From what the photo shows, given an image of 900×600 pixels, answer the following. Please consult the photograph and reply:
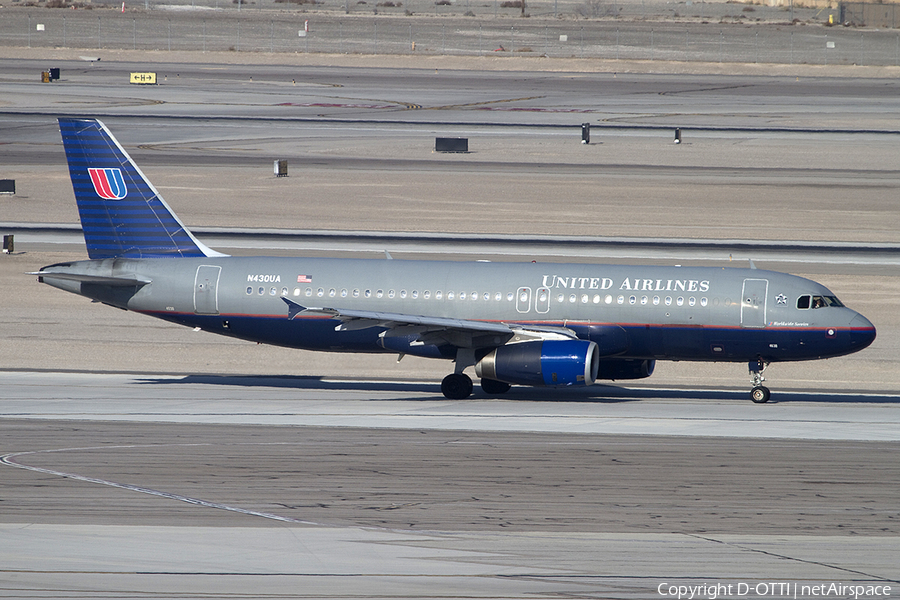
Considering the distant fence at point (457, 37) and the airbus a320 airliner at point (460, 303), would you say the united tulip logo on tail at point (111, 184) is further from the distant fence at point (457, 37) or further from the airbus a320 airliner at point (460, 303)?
the distant fence at point (457, 37)

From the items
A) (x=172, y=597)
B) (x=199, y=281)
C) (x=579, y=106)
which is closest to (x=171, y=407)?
(x=199, y=281)

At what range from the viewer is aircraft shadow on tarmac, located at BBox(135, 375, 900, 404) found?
1431 inches

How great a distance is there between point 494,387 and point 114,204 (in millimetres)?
14015

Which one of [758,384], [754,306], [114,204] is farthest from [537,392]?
[114,204]

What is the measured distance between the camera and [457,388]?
118 ft

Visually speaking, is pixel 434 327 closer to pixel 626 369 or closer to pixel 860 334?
pixel 626 369

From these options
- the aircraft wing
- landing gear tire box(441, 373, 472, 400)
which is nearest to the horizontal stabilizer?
the aircraft wing

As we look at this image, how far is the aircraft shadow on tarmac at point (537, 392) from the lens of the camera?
36.3 m

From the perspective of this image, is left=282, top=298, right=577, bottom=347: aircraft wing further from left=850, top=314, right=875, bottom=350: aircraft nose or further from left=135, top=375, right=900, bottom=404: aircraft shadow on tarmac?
left=850, top=314, right=875, bottom=350: aircraft nose

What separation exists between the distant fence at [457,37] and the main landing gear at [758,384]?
122 m

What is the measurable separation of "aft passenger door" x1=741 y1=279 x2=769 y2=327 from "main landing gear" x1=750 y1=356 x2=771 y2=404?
4.39ft

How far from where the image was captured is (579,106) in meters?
109

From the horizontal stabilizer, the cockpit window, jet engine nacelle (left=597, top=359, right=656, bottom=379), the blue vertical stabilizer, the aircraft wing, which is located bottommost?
jet engine nacelle (left=597, top=359, right=656, bottom=379)

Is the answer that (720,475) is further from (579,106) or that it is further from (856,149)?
(579,106)
